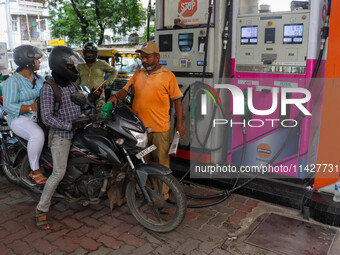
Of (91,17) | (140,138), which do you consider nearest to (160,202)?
(140,138)

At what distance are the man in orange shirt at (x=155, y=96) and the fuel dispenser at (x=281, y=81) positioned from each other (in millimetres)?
1158

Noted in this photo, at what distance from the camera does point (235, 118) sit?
4.52 m

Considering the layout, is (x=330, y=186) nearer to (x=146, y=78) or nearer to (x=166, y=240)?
(x=166, y=240)

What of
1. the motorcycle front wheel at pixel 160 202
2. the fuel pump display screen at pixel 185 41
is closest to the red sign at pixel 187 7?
the fuel pump display screen at pixel 185 41

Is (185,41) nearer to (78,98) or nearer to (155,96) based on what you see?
(155,96)

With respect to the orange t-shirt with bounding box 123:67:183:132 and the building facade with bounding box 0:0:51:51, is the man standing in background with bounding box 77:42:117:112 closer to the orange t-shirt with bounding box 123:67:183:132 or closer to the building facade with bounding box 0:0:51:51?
the orange t-shirt with bounding box 123:67:183:132

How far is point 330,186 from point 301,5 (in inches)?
83.2

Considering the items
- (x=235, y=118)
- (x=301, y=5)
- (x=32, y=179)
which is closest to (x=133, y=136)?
(x=32, y=179)

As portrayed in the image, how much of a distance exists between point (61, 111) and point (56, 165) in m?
0.54

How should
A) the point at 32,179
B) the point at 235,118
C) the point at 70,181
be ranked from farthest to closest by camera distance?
the point at 235,118 < the point at 32,179 < the point at 70,181

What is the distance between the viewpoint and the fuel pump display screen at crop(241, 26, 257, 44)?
13.5ft

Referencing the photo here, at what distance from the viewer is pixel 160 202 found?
3.32 metres

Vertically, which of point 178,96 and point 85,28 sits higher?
point 85,28

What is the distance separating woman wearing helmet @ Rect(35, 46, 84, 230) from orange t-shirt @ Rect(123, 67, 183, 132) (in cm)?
66
